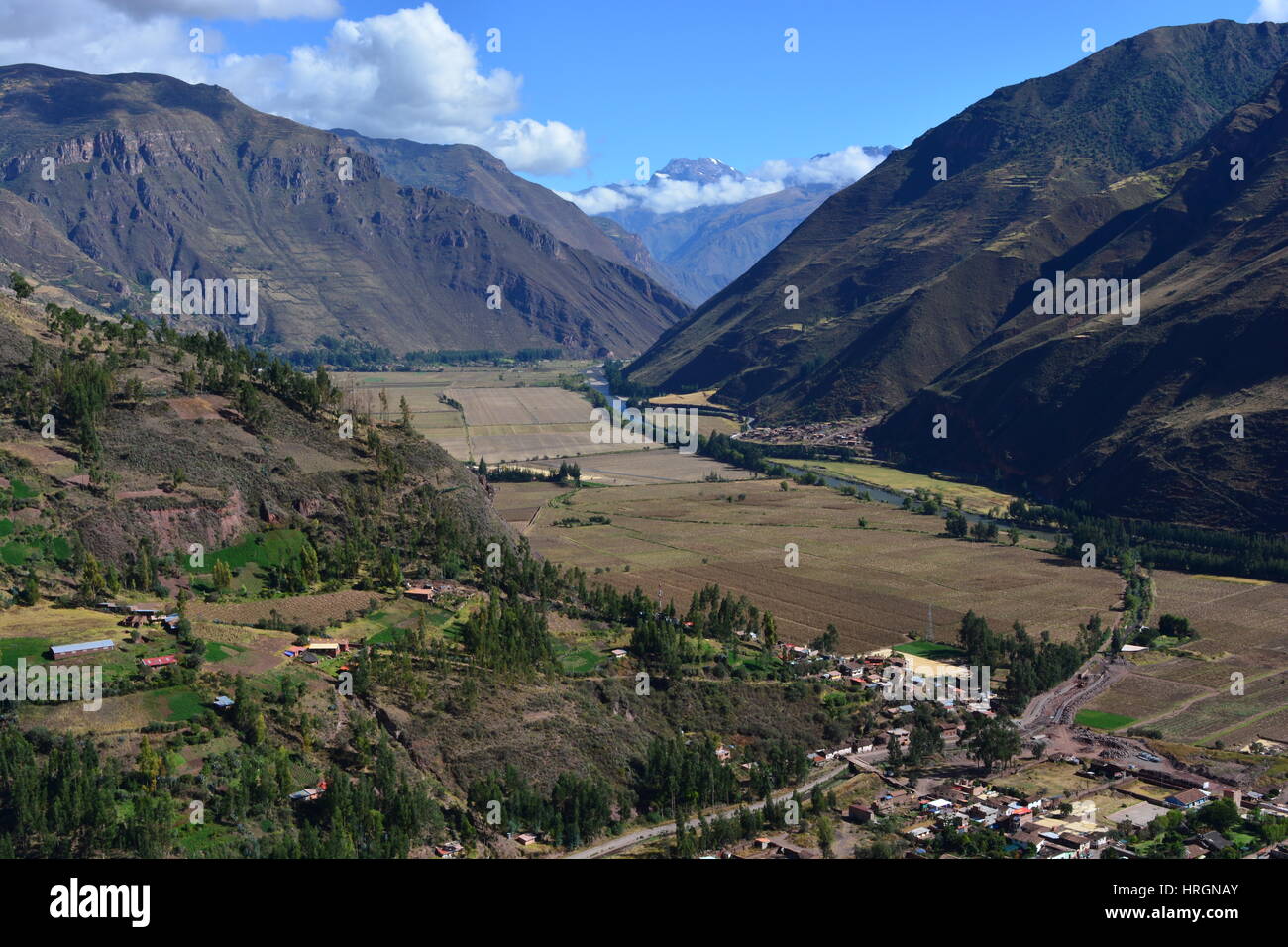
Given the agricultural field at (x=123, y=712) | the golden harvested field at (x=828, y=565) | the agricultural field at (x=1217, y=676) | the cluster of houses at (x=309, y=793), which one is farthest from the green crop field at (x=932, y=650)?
the agricultural field at (x=123, y=712)

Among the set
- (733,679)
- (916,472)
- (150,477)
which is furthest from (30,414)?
(916,472)

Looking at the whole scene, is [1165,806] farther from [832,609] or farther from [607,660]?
[832,609]

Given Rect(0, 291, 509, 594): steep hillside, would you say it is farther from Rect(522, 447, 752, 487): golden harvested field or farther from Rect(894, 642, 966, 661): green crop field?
Rect(522, 447, 752, 487): golden harvested field

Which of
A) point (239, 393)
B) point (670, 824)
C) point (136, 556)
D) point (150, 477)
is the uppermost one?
point (239, 393)

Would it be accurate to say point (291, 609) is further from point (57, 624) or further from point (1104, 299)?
point (1104, 299)

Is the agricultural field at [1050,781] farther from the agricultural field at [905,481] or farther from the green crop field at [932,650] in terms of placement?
the agricultural field at [905,481]
